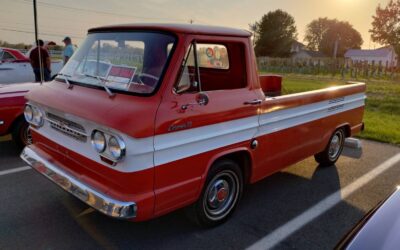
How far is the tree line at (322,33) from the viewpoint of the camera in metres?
26.1

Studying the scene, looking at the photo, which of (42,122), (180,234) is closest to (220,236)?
(180,234)

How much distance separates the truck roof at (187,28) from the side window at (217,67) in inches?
4.7

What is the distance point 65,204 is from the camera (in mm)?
4008

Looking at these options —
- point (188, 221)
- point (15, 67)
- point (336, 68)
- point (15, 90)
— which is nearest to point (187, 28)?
point (188, 221)

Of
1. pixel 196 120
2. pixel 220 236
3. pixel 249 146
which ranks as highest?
pixel 196 120

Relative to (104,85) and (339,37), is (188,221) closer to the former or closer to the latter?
(104,85)

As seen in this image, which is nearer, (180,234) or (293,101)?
(180,234)

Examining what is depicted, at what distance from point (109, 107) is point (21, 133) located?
3356mm

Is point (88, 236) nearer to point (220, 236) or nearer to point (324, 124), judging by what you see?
point (220, 236)

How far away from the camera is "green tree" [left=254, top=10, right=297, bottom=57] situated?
64688 mm

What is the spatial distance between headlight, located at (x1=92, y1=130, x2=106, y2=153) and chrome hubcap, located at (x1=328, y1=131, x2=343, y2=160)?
3802 millimetres

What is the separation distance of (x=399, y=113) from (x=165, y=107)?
9.55 metres

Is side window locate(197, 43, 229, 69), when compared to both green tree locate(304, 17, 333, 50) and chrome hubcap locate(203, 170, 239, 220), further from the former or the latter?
green tree locate(304, 17, 333, 50)

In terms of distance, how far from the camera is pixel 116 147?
9.05 ft
